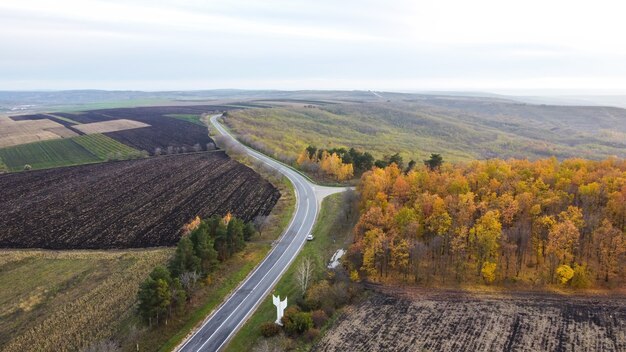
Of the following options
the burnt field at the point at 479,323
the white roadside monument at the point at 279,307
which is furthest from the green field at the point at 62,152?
the burnt field at the point at 479,323

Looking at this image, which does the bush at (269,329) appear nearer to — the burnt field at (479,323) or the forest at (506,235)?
the burnt field at (479,323)

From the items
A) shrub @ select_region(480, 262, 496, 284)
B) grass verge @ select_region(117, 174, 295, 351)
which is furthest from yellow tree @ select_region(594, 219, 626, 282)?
grass verge @ select_region(117, 174, 295, 351)

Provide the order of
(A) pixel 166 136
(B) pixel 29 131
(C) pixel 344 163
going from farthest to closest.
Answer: (B) pixel 29 131 < (A) pixel 166 136 < (C) pixel 344 163

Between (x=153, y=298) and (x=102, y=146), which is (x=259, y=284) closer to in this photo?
(x=153, y=298)

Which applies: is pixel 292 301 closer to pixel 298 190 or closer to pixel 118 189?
pixel 298 190

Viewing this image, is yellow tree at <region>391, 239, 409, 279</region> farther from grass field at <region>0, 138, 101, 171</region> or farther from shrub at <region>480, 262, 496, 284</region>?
grass field at <region>0, 138, 101, 171</region>

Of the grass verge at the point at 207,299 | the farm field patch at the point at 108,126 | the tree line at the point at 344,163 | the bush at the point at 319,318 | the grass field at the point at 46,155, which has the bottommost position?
the grass verge at the point at 207,299

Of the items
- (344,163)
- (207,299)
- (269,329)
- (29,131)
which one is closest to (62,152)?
(29,131)
